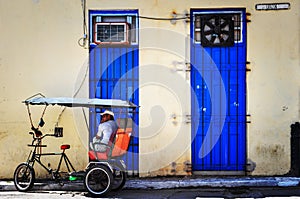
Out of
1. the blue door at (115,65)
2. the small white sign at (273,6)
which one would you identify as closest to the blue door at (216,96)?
the small white sign at (273,6)

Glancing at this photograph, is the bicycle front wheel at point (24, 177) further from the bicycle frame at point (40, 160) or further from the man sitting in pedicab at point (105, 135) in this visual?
the man sitting in pedicab at point (105, 135)

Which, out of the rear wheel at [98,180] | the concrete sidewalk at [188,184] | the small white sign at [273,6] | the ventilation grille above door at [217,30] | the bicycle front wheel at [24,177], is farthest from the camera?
the ventilation grille above door at [217,30]

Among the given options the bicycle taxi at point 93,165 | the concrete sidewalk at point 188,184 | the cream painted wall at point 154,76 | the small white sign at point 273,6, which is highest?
the small white sign at point 273,6

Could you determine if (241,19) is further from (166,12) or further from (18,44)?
(18,44)

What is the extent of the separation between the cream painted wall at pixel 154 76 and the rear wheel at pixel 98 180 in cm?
112

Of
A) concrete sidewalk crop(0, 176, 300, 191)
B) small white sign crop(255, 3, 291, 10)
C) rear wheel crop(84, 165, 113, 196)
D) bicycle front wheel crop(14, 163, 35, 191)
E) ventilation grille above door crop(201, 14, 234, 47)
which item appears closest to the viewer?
rear wheel crop(84, 165, 113, 196)

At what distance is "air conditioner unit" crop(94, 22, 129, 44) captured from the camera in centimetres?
959

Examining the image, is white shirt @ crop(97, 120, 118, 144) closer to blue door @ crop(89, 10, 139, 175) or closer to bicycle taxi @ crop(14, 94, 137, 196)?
bicycle taxi @ crop(14, 94, 137, 196)

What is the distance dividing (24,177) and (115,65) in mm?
2845

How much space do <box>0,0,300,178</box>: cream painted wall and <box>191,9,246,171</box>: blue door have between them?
0.18m

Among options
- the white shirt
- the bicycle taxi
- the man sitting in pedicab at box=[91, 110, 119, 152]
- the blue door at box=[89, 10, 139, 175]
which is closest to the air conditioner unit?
the blue door at box=[89, 10, 139, 175]

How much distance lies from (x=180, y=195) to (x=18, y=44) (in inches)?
175

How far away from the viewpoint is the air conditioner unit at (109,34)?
9586 mm

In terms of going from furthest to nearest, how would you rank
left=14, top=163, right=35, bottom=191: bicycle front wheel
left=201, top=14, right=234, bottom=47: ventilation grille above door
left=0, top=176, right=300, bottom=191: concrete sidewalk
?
left=201, top=14, right=234, bottom=47: ventilation grille above door, left=0, top=176, right=300, bottom=191: concrete sidewalk, left=14, top=163, right=35, bottom=191: bicycle front wheel
